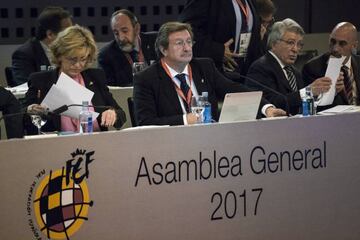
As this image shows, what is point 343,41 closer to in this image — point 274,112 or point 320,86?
point 320,86

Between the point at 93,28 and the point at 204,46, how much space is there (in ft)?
10.9

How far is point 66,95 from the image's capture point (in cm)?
546

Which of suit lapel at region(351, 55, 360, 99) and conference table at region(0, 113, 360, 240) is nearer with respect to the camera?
conference table at region(0, 113, 360, 240)

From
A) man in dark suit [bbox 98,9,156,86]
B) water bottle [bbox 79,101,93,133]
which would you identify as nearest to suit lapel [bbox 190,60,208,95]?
water bottle [bbox 79,101,93,133]

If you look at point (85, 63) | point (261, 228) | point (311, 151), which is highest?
point (85, 63)

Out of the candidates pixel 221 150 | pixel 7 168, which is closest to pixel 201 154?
pixel 221 150

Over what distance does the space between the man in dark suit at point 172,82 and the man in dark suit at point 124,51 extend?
1.89 metres

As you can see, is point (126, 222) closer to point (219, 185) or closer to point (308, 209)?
point (219, 185)

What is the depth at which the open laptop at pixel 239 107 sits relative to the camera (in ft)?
16.8

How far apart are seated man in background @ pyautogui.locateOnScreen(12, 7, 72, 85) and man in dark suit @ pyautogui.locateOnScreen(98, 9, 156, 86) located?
1.37ft

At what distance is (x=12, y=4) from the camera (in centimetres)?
976

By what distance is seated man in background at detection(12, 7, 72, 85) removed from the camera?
782 centimetres

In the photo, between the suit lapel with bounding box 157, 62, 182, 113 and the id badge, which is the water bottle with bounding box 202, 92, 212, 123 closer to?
the suit lapel with bounding box 157, 62, 182, 113

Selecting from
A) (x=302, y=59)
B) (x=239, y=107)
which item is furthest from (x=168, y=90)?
(x=302, y=59)
